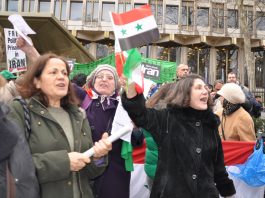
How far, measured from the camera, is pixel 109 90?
3.96 m

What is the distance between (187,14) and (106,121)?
28670mm

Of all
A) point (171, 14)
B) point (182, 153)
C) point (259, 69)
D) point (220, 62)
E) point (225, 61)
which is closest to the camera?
point (182, 153)

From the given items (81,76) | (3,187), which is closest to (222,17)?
(81,76)

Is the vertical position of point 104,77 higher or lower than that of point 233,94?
higher

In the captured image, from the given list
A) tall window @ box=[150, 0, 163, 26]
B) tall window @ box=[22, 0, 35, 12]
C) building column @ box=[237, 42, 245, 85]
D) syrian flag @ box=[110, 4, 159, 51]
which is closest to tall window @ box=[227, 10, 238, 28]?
building column @ box=[237, 42, 245, 85]

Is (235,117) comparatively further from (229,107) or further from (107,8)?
(107,8)

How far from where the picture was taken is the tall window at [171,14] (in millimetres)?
30966

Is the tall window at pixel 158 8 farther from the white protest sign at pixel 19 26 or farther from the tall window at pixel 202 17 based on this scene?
the white protest sign at pixel 19 26

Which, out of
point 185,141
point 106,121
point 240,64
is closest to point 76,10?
point 240,64

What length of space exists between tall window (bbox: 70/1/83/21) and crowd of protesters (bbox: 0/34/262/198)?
27.9 m

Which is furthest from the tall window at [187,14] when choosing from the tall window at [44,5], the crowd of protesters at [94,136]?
the crowd of protesters at [94,136]

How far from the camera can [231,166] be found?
509cm

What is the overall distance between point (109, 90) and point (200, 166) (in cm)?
131

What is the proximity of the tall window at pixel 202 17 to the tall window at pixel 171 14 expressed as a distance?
1.83 meters
